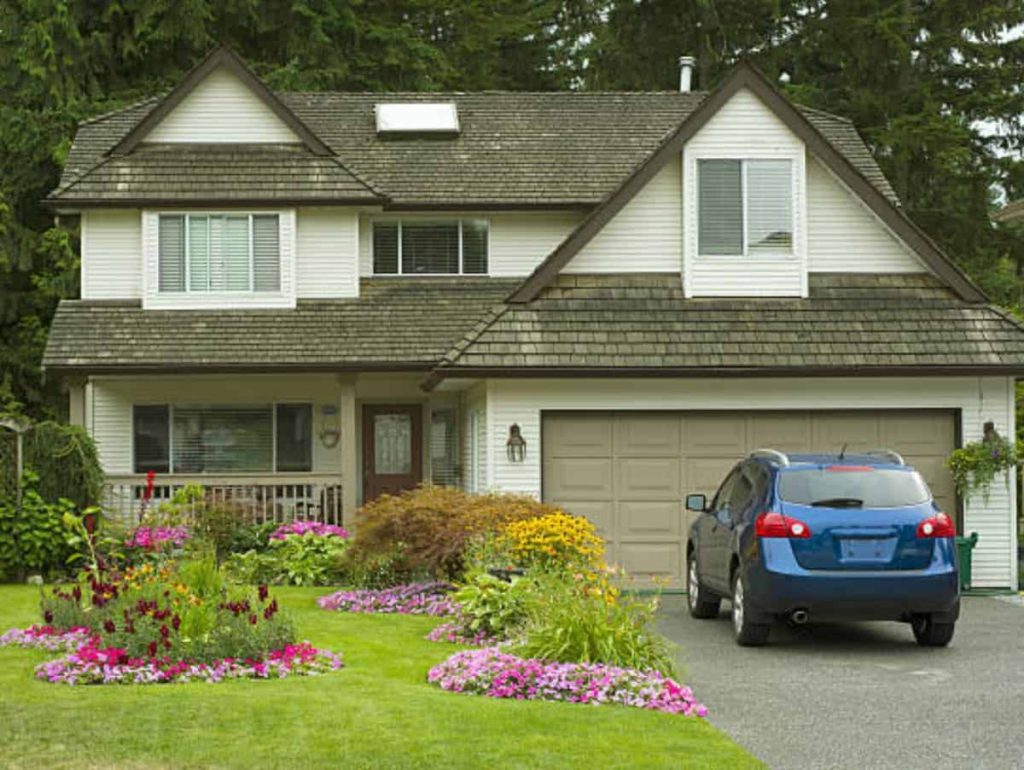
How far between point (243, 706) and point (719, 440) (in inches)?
478

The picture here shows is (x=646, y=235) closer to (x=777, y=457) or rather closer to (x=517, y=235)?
(x=517, y=235)

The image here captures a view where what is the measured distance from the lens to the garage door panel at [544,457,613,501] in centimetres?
2156

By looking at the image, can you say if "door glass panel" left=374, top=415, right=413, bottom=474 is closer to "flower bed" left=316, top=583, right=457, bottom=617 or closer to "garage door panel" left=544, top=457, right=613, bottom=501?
"garage door panel" left=544, top=457, right=613, bottom=501

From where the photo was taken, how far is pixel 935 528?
14500 millimetres

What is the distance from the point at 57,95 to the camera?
3450 cm

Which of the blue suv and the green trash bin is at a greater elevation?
the blue suv

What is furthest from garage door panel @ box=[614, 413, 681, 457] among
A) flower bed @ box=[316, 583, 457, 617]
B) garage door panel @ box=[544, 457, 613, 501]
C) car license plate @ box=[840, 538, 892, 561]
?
car license plate @ box=[840, 538, 892, 561]

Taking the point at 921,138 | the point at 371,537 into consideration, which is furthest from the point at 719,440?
the point at 921,138

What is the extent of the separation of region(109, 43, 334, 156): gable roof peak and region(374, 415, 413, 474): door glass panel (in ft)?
14.6

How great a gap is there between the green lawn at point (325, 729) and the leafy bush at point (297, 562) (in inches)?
346

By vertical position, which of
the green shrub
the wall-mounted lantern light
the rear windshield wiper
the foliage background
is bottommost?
the green shrub

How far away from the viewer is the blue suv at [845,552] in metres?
14.3

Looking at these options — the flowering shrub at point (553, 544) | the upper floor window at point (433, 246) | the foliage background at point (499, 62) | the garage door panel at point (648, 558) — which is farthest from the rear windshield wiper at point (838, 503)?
the foliage background at point (499, 62)

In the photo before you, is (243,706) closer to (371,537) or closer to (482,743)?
(482,743)
